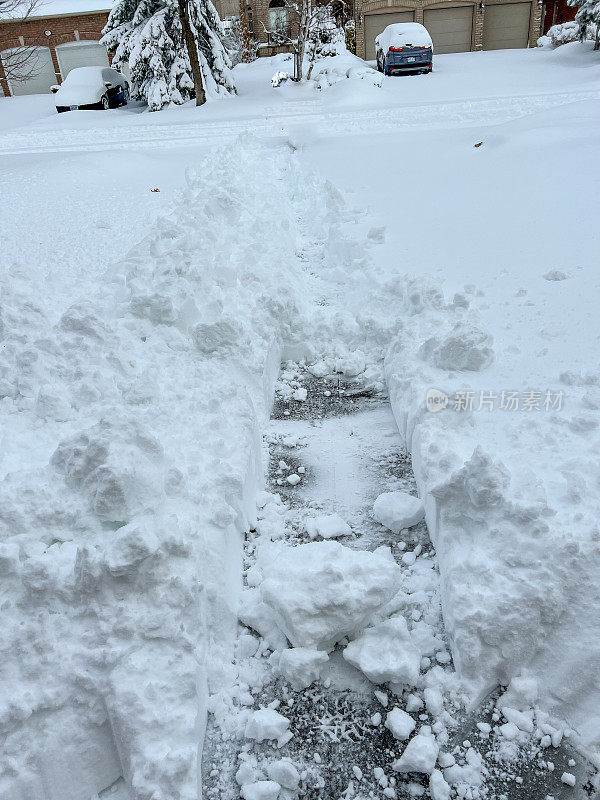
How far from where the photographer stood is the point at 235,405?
356cm

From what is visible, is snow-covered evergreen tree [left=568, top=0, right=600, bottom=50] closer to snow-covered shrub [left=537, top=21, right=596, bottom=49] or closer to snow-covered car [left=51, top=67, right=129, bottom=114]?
snow-covered shrub [left=537, top=21, right=596, bottom=49]

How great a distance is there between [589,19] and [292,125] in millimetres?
11223

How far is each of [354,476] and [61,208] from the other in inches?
190

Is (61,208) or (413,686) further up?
(61,208)

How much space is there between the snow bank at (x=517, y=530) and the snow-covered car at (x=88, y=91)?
19.0m

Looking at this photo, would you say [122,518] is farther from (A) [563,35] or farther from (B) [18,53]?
(A) [563,35]

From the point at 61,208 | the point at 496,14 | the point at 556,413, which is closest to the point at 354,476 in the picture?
the point at 556,413

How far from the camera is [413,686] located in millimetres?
2389

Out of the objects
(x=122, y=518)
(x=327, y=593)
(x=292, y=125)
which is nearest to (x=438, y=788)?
(x=327, y=593)

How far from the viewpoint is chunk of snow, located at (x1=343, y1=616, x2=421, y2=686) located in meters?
2.35

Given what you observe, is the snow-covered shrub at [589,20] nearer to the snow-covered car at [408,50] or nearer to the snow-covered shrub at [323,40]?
the snow-covered car at [408,50]

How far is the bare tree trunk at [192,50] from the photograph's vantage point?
51.4 ft

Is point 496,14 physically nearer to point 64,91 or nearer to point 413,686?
point 64,91

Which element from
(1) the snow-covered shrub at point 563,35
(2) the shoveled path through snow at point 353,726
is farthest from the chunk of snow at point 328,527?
(1) the snow-covered shrub at point 563,35
